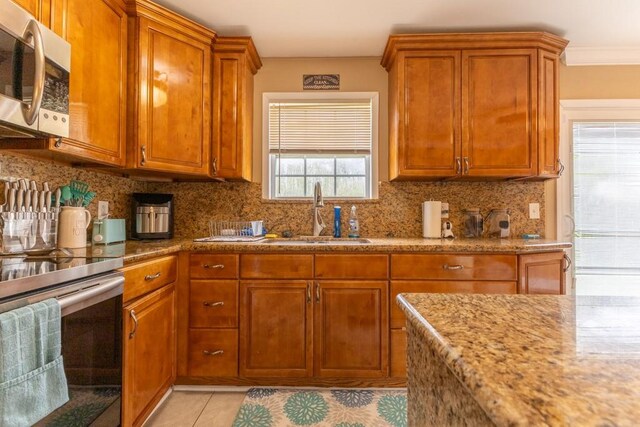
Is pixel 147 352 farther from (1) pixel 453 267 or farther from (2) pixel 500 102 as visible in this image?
(2) pixel 500 102

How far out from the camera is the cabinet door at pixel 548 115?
2.33 meters

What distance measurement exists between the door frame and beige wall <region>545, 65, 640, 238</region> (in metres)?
0.04

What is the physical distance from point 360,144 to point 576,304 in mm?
2181

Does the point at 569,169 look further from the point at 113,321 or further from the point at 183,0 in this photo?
the point at 113,321

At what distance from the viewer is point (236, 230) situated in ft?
8.54

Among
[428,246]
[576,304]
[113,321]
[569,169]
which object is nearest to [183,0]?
[113,321]

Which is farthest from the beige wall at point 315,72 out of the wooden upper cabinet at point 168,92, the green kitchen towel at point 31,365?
the green kitchen towel at point 31,365

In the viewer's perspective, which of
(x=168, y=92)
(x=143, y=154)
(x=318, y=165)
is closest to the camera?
(x=143, y=154)

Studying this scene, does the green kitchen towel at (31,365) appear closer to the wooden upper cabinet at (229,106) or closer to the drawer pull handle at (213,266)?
the drawer pull handle at (213,266)

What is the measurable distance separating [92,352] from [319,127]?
7.07ft

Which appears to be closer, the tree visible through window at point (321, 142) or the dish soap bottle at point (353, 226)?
the dish soap bottle at point (353, 226)

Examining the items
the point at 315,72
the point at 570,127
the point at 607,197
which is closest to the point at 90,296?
the point at 315,72

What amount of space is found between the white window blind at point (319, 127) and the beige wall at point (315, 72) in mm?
115

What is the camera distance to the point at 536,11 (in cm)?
217
